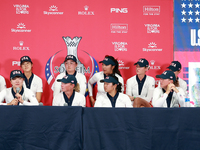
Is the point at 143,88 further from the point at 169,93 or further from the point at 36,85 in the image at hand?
the point at 36,85

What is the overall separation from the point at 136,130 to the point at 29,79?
10.4ft

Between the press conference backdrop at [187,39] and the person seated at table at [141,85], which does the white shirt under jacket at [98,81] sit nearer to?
A: the person seated at table at [141,85]

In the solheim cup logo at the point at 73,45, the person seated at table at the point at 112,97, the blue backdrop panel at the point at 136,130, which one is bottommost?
the blue backdrop panel at the point at 136,130

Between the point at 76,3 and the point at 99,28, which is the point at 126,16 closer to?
the point at 99,28

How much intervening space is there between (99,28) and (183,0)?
6.95 feet

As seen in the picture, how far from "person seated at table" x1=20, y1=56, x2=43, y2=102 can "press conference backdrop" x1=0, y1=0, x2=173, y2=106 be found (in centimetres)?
56

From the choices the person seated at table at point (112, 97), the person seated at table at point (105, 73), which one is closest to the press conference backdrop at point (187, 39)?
the person seated at table at point (105, 73)

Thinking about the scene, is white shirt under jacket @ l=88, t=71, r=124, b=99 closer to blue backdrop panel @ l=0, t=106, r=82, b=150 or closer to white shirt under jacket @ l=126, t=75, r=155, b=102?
white shirt under jacket @ l=126, t=75, r=155, b=102

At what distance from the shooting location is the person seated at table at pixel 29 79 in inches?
225

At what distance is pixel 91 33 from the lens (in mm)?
6410

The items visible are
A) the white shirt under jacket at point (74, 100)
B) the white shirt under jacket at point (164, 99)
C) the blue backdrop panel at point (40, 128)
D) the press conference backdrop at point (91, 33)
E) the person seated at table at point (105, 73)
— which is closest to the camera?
the blue backdrop panel at point (40, 128)

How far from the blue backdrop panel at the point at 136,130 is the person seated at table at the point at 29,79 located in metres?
2.63

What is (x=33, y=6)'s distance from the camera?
6.34 m

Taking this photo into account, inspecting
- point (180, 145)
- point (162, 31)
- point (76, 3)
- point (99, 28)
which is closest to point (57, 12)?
point (76, 3)
